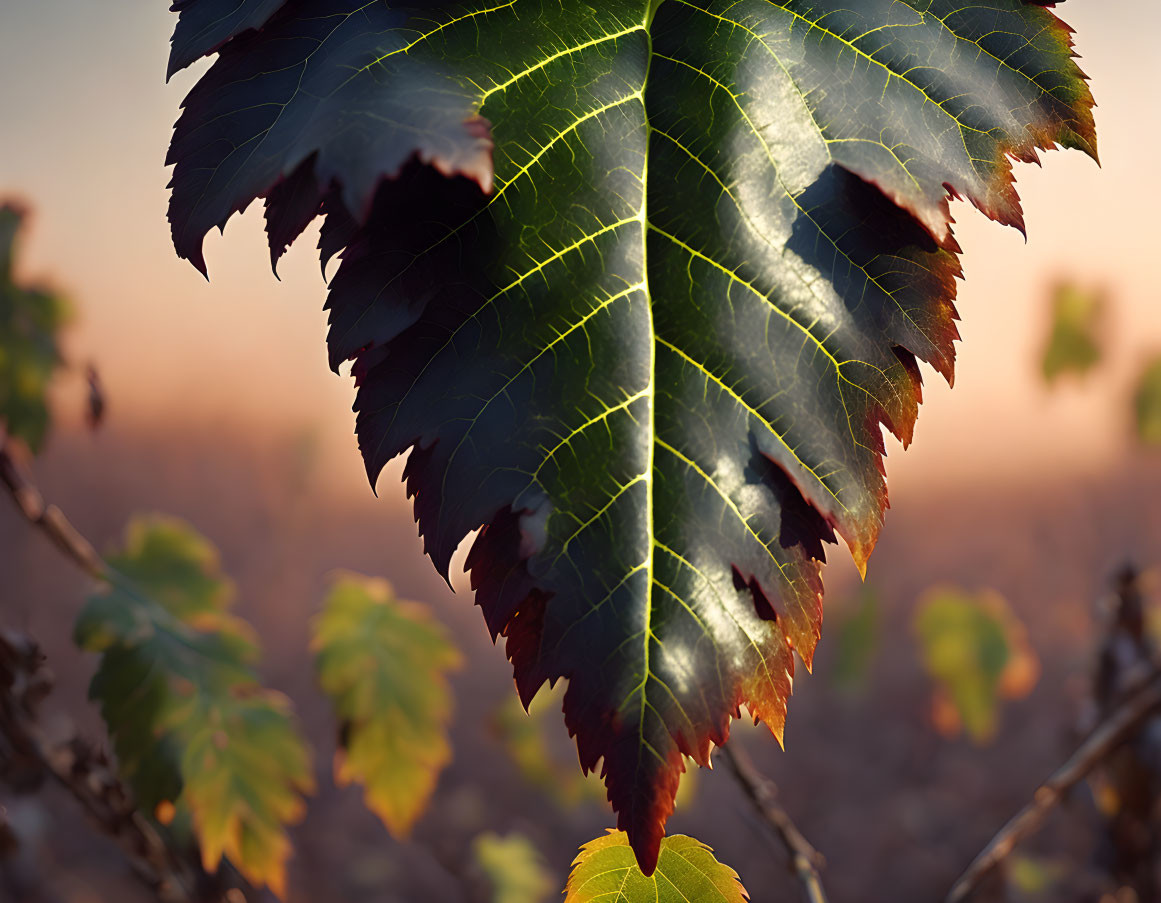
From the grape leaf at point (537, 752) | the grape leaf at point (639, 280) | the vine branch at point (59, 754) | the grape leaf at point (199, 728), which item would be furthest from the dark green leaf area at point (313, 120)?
the grape leaf at point (537, 752)

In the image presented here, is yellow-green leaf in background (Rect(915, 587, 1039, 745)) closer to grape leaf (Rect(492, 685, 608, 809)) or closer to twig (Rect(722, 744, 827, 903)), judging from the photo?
grape leaf (Rect(492, 685, 608, 809))

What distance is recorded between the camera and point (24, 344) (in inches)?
36.3

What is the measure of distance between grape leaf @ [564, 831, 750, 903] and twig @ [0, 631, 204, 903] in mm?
325

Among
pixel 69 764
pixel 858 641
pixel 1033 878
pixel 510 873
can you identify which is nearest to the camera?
pixel 69 764

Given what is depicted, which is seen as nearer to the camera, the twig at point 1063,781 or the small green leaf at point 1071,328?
the twig at point 1063,781

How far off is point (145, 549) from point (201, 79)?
34.9 inches

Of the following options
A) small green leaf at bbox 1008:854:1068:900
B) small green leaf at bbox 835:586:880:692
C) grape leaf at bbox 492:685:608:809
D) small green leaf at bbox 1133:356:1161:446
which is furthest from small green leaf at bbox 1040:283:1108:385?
grape leaf at bbox 492:685:608:809

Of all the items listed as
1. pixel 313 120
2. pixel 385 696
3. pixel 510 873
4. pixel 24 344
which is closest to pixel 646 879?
pixel 313 120

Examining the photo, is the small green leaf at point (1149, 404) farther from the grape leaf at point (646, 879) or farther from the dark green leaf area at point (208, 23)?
the dark green leaf area at point (208, 23)

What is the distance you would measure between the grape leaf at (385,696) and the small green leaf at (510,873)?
0.83ft

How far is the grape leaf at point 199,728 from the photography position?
59 cm

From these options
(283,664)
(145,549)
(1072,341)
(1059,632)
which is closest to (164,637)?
(145,549)

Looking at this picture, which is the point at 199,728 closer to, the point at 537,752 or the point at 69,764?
the point at 69,764

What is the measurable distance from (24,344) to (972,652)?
5.49 feet
